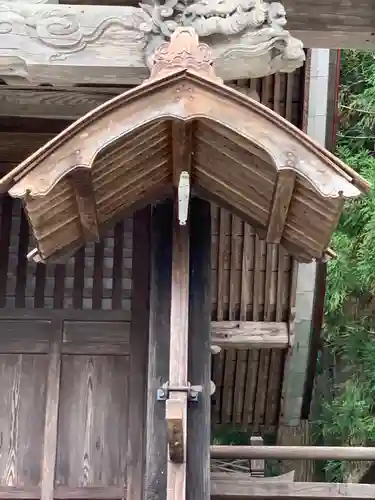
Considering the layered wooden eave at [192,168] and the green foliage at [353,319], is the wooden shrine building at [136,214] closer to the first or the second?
the layered wooden eave at [192,168]

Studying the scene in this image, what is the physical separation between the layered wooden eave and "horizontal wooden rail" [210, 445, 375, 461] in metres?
1.70

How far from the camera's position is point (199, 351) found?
390cm

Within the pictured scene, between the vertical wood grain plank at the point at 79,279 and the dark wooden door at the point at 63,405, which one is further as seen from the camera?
the vertical wood grain plank at the point at 79,279

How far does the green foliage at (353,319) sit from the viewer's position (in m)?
7.20

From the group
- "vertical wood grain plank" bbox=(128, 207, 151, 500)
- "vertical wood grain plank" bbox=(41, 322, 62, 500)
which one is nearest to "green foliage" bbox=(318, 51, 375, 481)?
"vertical wood grain plank" bbox=(128, 207, 151, 500)

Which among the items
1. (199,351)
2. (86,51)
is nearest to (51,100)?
(86,51)

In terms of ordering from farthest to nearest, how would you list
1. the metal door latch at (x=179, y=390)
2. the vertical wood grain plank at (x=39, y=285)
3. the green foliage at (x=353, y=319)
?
the green foliage at (x=353, y=319) → the vertical wood grain plank at (x=39, y=285) → the metal door latch at (x=179, y=390)

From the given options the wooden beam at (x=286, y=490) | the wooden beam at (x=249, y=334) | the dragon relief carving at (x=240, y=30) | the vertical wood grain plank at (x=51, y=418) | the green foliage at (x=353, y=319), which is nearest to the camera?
Result: the dragon relief carving at (x=240, y=30)

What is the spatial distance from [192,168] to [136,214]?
1.01m

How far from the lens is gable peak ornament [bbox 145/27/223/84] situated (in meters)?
3.23

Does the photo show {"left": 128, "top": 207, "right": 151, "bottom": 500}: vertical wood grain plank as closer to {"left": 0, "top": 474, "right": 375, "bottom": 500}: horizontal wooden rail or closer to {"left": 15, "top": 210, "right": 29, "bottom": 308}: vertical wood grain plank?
{"left": 15, "top": 210, "right": 29, "bottom": 308}: vertical wood grain plank

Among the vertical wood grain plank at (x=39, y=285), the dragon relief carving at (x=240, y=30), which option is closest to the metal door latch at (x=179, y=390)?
the vertical wood grain plank at (x=39, y=285)

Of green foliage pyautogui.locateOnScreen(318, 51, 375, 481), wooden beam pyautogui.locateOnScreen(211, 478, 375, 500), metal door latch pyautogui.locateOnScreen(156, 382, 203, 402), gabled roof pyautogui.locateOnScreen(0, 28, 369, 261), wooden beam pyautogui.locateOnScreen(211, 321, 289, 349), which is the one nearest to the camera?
gabled roof pyautogui.locateOnScreen(0, 28, 369, 261)

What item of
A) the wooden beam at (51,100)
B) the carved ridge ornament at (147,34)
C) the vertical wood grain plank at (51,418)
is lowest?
the vertical wood grain plank at (51,418)
